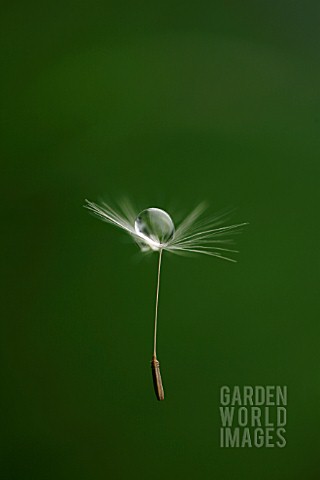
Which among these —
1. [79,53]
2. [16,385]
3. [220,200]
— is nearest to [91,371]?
[16,385]

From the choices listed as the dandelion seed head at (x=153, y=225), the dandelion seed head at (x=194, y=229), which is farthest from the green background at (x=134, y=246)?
the dandelion seed head at (x=153, y=225)

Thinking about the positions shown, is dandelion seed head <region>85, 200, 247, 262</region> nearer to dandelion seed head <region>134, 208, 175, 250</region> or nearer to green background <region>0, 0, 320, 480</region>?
green background <region>0, 0, 320, 480</region>

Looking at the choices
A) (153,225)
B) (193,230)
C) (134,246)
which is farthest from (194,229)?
(153,225)

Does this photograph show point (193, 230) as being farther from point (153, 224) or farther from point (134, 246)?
point (153, 224)

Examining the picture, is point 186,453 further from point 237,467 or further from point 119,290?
point 119,290

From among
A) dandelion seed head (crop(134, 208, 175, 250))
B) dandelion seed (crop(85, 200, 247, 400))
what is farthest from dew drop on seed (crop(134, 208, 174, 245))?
dandelion seed (crop(85, 200, 247, 400))

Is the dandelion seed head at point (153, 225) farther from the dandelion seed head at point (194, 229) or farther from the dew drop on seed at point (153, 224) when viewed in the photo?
the dandelion seed head at point (194, 229)
